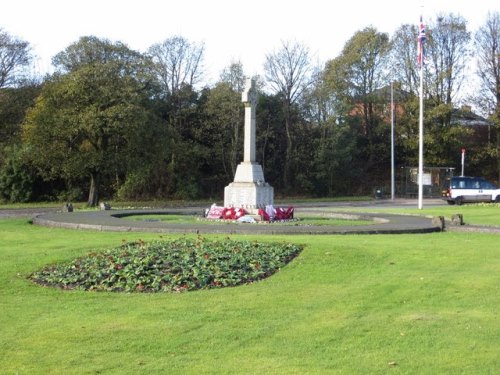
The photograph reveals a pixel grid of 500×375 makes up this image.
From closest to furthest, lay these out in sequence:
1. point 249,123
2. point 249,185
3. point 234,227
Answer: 1. point 234,227
2. point 249,185
3. point 249,123

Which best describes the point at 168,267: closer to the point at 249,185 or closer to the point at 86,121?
the point at 249,185

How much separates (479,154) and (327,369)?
55.9 m

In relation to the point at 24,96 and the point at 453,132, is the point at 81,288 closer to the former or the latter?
the point at 24,96

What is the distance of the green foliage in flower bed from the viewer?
10.5 meters

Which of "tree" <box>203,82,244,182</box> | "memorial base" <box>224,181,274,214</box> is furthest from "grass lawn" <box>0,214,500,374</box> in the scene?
"tree" <box>203,82,244,182</box>

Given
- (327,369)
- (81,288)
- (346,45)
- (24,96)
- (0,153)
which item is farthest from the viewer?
(346,45)

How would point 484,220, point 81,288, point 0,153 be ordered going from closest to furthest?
point 81,288, point 484,220, point 0,153

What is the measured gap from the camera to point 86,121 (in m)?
37.8

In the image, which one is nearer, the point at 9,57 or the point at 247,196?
the point at 247,196

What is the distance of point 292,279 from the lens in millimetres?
11047

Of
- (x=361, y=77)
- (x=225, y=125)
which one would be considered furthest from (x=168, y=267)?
(x=361, y=77)

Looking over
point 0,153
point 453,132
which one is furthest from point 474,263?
point 453,132

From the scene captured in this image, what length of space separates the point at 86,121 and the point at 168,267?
92.0ft

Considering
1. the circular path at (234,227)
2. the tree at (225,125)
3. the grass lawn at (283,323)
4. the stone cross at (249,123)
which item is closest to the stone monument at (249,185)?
the stone cross at (249,123)
